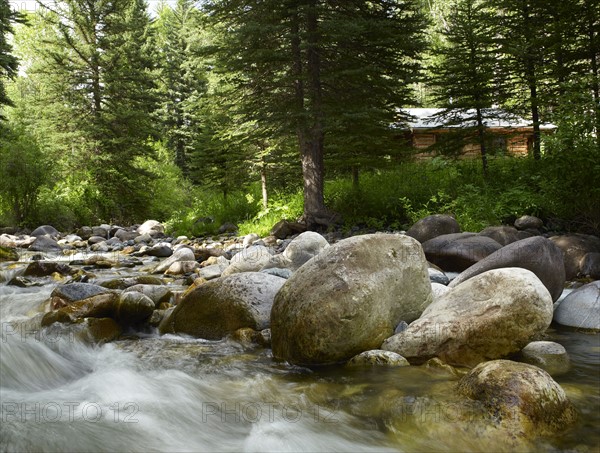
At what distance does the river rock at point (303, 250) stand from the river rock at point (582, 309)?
13.0 feet

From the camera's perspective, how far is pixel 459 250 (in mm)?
8078

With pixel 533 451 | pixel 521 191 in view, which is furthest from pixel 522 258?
pixel 521 191

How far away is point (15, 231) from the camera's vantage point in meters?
16.8

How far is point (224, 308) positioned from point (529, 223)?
7966 mm

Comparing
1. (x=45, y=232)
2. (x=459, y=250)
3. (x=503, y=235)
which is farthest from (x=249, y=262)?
(x=45, y=232)

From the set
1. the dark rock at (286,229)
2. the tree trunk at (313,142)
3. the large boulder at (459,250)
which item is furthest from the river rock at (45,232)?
the large boulder at (459,250)

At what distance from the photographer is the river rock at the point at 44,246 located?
13064 mm

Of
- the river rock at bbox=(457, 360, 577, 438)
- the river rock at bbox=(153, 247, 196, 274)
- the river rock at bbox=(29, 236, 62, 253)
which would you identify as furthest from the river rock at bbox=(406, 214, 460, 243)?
the river rock at bbox=(29, 236, 62, 253)

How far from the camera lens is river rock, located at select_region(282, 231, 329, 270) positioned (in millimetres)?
8305

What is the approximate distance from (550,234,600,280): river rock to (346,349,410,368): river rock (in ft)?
15.6

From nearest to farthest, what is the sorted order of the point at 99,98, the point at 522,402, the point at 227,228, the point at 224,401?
the point at 522,402
the point at 224,401
the point at 227,228
the point at 99,98

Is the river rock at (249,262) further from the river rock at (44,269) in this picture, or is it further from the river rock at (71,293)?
the river rock at (44,269)

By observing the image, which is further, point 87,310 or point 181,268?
point 181,268

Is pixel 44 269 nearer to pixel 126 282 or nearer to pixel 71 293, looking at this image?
pixel 126 282
